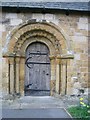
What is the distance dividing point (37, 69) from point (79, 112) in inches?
104

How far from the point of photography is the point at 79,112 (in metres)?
A: 7.77

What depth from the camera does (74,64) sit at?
→ 31.1 ft

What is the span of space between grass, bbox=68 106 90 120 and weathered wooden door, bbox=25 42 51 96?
1770 millimetres

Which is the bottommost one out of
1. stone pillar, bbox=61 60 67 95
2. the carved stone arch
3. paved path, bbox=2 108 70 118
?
paved path, bbox=2 108 70 118

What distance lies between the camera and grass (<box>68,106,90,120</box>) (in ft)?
23.8

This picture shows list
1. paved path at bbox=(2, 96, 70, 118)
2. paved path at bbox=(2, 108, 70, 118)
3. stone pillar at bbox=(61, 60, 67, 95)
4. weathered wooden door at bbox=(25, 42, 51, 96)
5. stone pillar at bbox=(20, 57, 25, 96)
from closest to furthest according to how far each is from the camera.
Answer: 1. paved path at bbox=(2, 108, 70, 118)
2. paved path at bbox=(2, 96, 70, 118)
3. stone pillar at bbox=(61, 60, 67, 95)
4. stone pillar at bbox=(20, 57, 25, 96)
5. weathered wooden door at bbox=(25, 42, 51, 96)

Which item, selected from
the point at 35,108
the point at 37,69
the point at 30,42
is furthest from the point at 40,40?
the point at 35,108

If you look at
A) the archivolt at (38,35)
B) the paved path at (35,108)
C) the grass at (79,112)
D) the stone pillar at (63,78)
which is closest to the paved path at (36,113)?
the paved path at (35,108)

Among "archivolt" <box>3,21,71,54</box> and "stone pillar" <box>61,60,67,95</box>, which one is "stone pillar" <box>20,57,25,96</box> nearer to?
"archivolt" <box>3,21,71,54</box>

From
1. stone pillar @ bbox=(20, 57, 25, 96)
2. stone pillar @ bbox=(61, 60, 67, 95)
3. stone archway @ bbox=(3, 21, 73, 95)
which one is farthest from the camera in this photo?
stone pillar @ bbox=(20, 57, 25, 96)

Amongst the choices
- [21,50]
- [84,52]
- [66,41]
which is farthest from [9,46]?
[84,52]

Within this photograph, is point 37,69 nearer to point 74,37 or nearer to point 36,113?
point 74,37

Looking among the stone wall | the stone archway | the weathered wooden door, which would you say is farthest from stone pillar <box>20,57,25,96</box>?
the stone wall

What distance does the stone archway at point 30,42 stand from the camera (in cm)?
935
